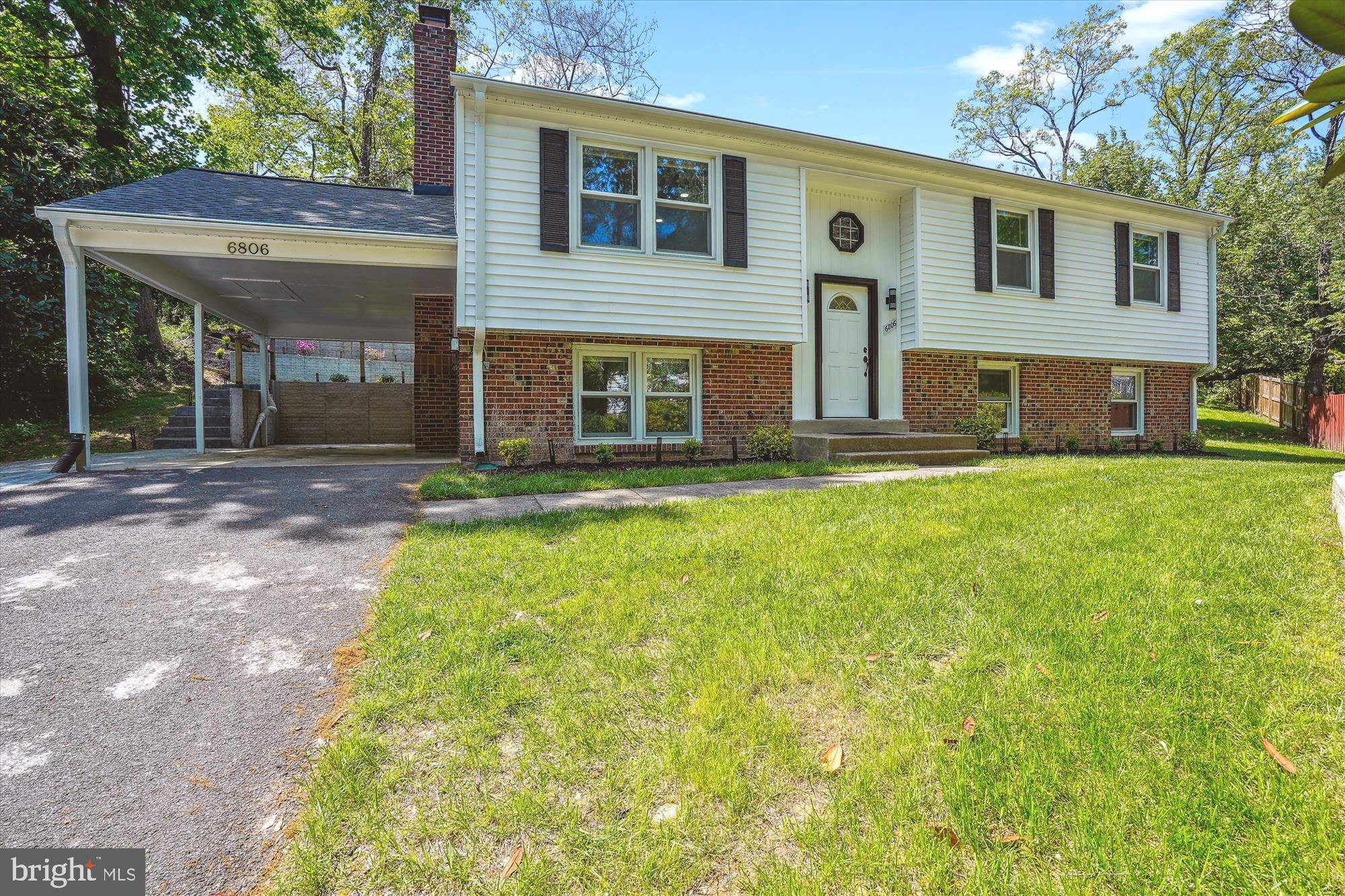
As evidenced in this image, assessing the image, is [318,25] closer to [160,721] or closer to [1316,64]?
[160,721]

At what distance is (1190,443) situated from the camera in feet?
37.1

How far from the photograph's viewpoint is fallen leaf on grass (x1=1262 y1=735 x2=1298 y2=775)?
1.59 m

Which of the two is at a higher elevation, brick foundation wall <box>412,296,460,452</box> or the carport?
the carport

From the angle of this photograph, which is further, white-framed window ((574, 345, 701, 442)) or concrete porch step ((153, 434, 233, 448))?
concrete porch step ((153, 434, 233, 448))

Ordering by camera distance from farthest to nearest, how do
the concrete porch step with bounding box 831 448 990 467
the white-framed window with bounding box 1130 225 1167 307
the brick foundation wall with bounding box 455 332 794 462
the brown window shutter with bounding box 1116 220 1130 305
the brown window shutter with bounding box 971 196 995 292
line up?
the white-framed window with bounding box 1130 225 1167 307
the brown window shutter with bounding box 1116 220 1130 305
the brown window shutter with bounding box 971 196 995 292
the concrete porch step with bounding box 831 448 990 467
the brick foundation wall with bounding box 455 332 794 462

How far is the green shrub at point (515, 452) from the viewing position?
7.18 m

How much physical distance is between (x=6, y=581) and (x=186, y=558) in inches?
29.7

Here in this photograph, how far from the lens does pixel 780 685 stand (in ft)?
6.94

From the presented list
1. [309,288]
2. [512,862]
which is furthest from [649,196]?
[512,862]

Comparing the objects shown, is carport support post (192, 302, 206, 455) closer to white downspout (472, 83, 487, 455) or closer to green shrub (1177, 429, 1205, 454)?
white downspout (472, 83, 487, 455)

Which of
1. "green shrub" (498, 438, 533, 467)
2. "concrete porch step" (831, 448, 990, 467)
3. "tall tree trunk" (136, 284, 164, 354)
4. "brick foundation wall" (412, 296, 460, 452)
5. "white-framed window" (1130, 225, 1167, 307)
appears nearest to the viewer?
"green shrub" (498, 438, 533, 467)

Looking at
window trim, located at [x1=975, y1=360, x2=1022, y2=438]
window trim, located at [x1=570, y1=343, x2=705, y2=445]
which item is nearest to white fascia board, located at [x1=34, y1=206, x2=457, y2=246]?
window trim, located at [x1=570, y1=343, x2=705, y2=445]

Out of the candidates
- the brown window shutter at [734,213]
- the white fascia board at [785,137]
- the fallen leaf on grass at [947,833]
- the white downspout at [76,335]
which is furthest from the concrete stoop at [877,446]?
the white downspout at [76,335]

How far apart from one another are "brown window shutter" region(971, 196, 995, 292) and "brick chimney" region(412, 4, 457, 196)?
8.18m
